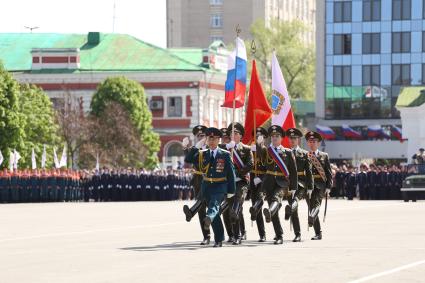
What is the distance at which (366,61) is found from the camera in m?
103

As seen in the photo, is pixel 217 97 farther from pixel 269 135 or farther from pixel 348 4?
pixel 269 135

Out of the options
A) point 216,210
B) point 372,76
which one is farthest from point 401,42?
point 216,210

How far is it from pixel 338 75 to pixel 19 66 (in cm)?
2200

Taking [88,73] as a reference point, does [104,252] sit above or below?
below

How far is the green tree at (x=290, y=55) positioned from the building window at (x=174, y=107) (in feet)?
56.0

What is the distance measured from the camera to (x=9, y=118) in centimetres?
7088

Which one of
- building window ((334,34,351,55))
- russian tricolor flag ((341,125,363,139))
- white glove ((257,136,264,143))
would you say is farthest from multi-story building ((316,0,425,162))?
white glove ((257,136,264,143))

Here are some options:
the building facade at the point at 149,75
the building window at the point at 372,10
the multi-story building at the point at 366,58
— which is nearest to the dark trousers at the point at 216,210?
the building facade at the point at 149,75

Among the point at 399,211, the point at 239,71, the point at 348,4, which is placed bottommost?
the point at 399,211

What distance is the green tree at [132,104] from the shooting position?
88.1 m

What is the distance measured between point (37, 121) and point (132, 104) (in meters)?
11.1

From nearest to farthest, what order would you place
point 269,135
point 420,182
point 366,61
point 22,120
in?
point 269,135, point 420,182, point 22,120, point 366,61

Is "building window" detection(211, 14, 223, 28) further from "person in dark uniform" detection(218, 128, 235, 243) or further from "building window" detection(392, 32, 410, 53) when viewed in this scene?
"person in dark uniform" detection(218, 128, 235, 243)

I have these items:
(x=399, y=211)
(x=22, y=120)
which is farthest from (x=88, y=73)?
(x=399, y=211)
